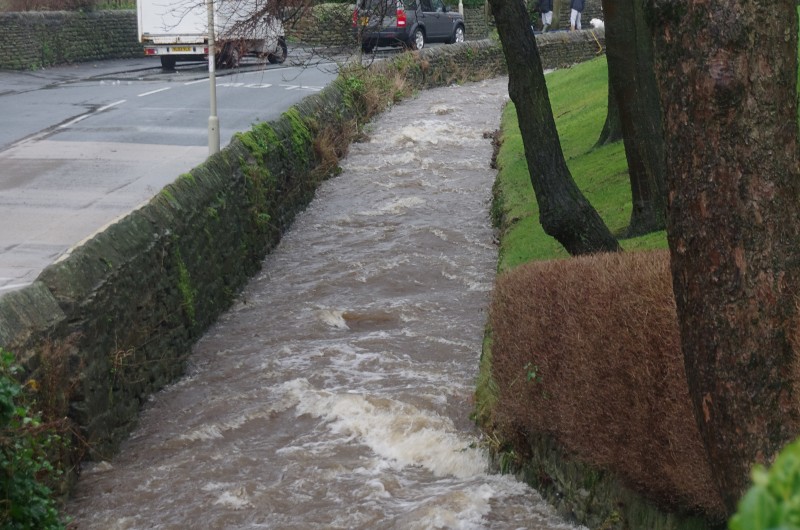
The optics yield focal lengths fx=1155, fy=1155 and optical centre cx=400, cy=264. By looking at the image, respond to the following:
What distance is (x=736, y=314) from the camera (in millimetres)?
4223

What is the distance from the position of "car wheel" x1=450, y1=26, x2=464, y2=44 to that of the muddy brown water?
22.3 meters

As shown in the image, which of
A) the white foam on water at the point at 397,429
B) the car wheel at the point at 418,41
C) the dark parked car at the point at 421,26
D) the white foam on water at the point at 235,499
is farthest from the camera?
the car wheel at the point at 418,41

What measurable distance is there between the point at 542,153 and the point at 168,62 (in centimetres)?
2400

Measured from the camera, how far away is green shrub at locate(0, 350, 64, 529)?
6.11 meters

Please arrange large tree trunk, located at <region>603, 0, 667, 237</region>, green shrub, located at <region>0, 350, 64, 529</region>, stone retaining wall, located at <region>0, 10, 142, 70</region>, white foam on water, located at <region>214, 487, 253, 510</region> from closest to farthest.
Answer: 1. green shrub, located at <region>0, 350, 64, 529</region>
2. white foam on water, located at <region>214, 487, 253, 510</region>
3. large tree trunk, located at <region>603, 0, 667, 237</region>
4. stone retaining wall, located at <region>0, 10, 142, 70</region>

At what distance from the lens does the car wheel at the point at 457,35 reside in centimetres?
3933

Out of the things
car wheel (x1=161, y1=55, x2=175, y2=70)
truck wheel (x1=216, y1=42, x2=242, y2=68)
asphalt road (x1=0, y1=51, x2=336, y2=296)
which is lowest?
asphalt road (x1=0, y1=51, x2=336, y2=296)

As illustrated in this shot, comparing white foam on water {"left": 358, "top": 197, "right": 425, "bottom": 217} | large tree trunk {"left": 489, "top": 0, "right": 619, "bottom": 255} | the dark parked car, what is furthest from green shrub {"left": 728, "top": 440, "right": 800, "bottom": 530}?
the dark parked car

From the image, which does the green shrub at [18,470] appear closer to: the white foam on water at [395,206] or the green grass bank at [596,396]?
the green grass bank at [596,396]

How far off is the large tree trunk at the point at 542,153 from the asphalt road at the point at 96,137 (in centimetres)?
402

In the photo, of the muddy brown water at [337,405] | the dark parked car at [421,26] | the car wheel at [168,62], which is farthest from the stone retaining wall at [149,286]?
the dark parked car at [421,26]

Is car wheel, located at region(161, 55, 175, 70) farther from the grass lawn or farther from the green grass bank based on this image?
the green grass bank

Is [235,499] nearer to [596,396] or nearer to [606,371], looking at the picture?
[596,396]

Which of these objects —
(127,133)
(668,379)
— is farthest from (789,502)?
(127,133)
